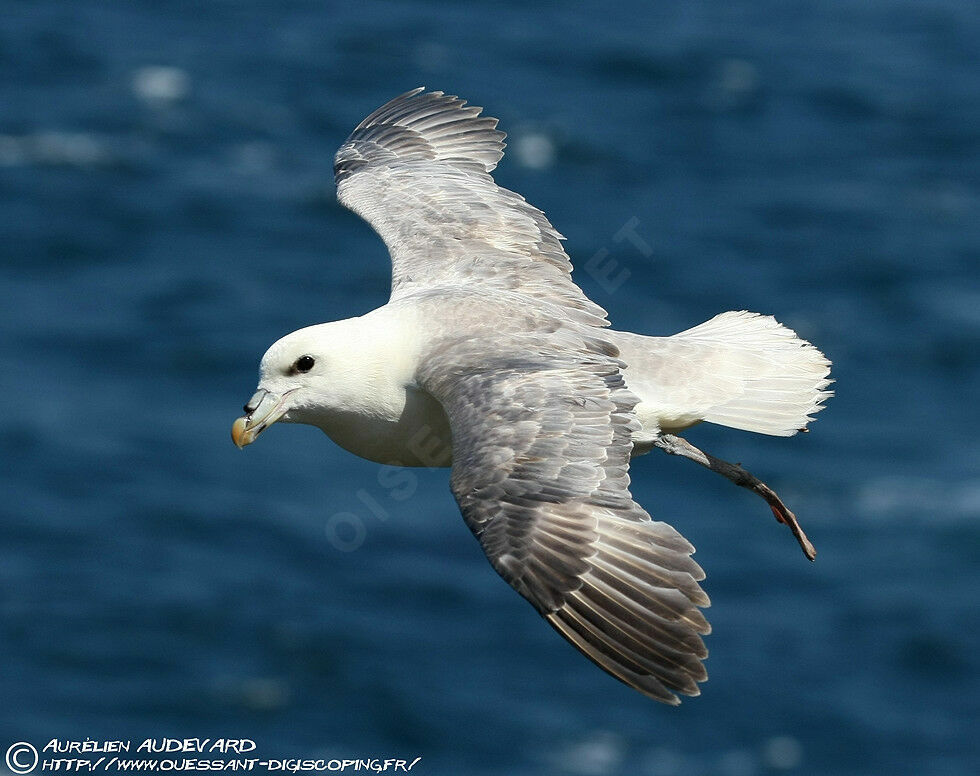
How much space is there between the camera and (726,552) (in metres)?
34.7

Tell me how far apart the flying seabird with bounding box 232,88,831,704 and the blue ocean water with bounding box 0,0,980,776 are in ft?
72.3

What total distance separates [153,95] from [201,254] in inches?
344

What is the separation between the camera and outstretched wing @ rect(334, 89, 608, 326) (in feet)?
31.1

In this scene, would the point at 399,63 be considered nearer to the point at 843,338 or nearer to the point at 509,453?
the point at 843,338

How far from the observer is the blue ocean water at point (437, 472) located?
3231 cm

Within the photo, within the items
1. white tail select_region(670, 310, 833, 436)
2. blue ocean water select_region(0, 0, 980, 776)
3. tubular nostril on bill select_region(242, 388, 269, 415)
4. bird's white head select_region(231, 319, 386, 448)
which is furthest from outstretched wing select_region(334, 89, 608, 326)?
blue ocean water select_region(0, 0, 980, 776)

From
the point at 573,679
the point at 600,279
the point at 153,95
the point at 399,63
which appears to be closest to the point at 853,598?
the point at 573,679

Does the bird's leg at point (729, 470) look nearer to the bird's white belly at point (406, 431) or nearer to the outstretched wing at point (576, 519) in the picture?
the outstretched wing at point (576, 519)

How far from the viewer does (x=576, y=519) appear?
693 cm

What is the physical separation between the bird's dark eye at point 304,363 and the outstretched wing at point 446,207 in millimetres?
1128
